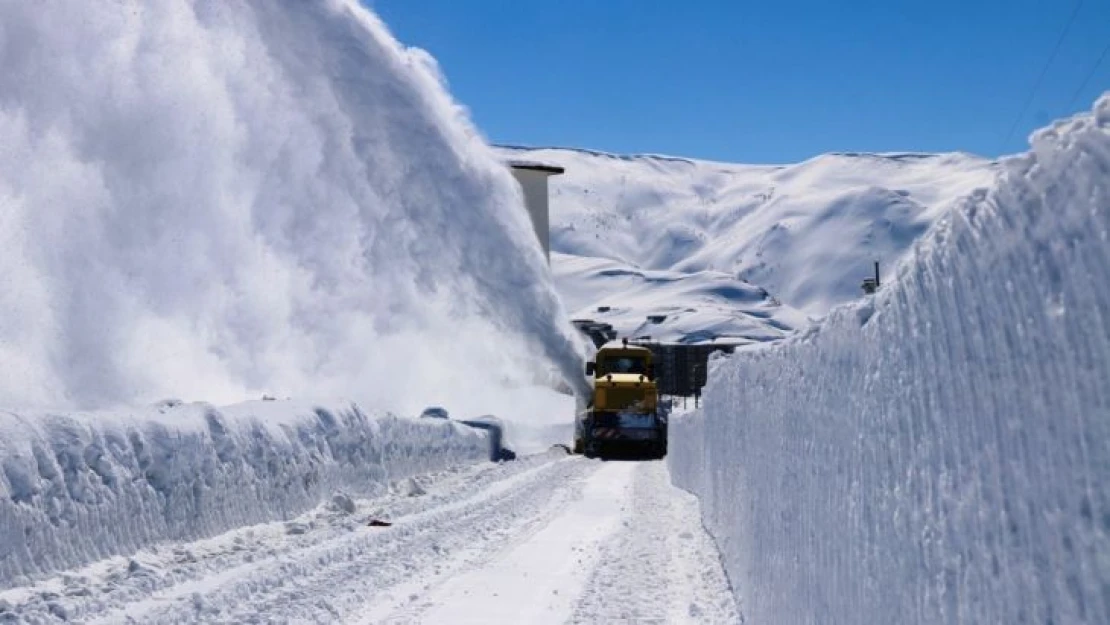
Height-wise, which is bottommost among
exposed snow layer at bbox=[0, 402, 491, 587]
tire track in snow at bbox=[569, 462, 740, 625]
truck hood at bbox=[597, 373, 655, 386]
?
tire track in snow at bbox=[569, 462, 740, 625]

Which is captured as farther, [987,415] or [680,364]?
[680,364]

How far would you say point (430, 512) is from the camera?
49.7 ft

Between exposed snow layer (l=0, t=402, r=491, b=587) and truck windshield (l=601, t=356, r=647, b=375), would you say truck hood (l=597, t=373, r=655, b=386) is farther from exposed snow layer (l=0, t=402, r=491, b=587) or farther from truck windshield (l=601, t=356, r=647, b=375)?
exposed snow layer (l=0, t=402, r=491, b=587)

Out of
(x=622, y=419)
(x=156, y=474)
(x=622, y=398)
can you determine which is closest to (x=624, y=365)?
(x=622, y=398)

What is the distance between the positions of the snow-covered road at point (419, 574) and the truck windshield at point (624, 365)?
59.8ft

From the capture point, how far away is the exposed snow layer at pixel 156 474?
8227mm

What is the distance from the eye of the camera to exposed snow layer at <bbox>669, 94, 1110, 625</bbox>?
5.83 ft

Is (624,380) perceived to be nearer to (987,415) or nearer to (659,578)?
(659,578)

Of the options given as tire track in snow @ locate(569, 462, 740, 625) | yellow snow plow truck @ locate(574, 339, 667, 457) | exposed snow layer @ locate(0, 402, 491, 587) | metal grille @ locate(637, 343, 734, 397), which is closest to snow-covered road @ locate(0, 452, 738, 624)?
tire track in snow @ locate(569, 462, 740, 625)

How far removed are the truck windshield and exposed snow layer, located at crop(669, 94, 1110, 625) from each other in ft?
97.2

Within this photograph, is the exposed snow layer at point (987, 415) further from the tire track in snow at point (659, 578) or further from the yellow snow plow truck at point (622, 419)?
the yellow snow plow truck at point (622, 419)

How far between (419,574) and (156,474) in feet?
8.33

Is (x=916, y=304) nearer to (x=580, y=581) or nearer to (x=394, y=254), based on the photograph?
(x=580, y=581)

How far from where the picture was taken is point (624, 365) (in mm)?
34156
